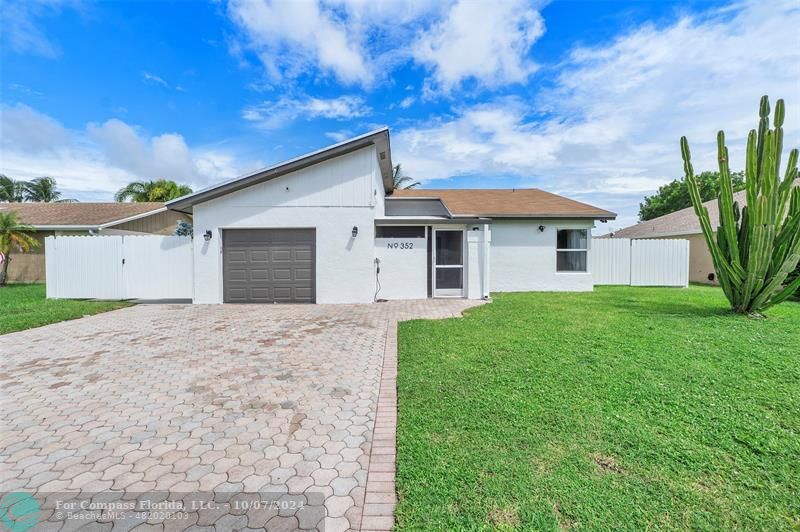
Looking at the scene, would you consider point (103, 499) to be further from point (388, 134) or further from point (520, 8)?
point (520, 8)

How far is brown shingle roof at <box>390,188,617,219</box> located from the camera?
1324cm

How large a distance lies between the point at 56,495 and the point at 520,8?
1322cm

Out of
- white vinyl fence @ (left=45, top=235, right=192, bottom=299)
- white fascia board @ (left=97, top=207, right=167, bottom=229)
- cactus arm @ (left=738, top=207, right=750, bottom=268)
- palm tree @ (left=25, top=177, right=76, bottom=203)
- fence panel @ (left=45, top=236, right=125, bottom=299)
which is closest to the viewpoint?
cactus arm @ (left=738, top=207, right=750, bottom=268)

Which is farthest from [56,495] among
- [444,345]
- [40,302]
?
[40,302]

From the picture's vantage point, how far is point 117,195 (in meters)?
27.6

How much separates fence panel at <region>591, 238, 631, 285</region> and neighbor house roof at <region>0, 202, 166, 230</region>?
22791 mm

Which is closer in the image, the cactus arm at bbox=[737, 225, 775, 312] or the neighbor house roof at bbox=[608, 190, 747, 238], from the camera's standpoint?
the cactus arm at bbox=[737, 225, 775, 312]

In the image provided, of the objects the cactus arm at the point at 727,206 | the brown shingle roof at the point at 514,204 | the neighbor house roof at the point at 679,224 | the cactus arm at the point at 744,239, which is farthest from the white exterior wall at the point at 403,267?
the neighbor house roof at the point at 679,224

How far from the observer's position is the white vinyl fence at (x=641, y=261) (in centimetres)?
1516

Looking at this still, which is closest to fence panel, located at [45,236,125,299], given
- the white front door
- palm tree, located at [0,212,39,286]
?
palm tree, located at [0,212,39,286]

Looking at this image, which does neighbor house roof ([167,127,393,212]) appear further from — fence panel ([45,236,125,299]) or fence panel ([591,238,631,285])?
fence panel ([591,238,631,285])

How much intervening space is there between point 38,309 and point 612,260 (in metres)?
21.7

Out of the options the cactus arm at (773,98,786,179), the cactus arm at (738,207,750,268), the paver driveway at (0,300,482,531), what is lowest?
the paver driveway at (0,300,482,531)

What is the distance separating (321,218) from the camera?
11.0 m
